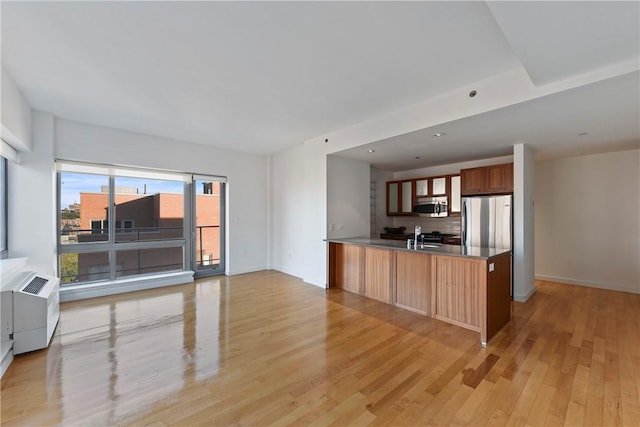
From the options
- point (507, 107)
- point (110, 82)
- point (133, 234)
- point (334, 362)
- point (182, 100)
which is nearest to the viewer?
point (334, 362)

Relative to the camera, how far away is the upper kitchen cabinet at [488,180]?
4.45 meters

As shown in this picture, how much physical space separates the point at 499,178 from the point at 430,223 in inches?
80.9

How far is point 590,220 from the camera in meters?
4.97

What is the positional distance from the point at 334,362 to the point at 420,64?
293cm

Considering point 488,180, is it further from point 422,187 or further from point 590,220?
point 590,220

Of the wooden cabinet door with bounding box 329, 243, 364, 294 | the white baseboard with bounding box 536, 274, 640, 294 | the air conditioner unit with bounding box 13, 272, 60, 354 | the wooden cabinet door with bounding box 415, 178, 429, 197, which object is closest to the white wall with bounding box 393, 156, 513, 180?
the wooden cabinet door with bounding box 415, 178, 429, 197

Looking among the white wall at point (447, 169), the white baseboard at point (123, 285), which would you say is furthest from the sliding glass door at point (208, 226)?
the white wall at point (447, 169)

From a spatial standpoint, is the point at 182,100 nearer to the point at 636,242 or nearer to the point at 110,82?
the point at 110,82

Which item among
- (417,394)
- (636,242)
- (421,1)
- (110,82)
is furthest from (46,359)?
(636,242)

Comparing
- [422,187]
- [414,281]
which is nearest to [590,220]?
[422,187]

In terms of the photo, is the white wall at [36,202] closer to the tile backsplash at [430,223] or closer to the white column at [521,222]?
the tile backsplash at [430,223]

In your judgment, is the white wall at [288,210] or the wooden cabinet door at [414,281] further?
the white wall at [288,210]

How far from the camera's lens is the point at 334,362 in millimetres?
2434

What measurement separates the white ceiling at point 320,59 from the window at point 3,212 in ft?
3.13
